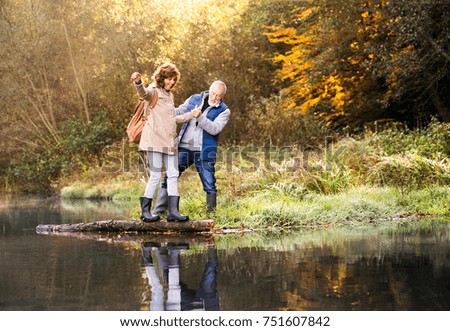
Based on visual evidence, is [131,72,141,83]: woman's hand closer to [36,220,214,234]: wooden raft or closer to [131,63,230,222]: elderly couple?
[131,63,230,222]: elderly couple

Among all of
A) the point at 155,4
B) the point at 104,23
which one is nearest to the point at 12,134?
the point at 104,23

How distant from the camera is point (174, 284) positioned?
25.2 ft

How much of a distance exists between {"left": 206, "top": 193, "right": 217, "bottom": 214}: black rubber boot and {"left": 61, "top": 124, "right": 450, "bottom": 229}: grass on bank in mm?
120

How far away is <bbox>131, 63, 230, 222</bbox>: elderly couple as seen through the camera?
11.9 metres

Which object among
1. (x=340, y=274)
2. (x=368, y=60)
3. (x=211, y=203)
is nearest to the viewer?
(x=340, y=274)

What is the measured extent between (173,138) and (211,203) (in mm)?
1646

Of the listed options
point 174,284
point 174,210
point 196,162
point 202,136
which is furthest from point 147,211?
point 174,284

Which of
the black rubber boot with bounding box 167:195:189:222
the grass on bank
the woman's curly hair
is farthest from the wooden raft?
the woman's curly hair

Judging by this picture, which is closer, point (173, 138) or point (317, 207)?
point (173, 138)

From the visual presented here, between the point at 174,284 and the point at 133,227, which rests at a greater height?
the point at 133,227

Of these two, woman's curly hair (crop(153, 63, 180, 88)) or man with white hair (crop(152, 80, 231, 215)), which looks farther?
man with white hair (crop(152, 80, 231, 215))

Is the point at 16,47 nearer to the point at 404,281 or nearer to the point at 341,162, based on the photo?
the point at 341,162

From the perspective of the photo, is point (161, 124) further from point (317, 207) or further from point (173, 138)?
point (317, 207)

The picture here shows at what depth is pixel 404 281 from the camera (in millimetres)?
7445
